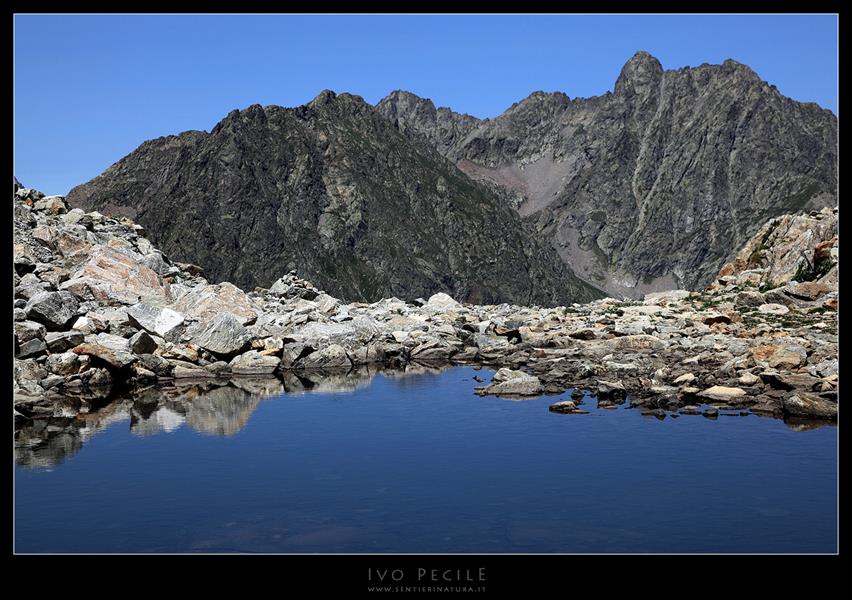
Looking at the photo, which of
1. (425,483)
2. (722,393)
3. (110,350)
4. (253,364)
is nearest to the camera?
(425,483)

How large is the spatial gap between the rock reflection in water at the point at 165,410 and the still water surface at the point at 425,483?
0.17m

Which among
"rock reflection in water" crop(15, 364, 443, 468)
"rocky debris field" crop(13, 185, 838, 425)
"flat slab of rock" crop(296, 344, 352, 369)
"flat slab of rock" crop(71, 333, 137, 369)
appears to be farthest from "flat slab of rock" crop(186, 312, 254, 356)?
"flat slab of rock" crop(296, 344, 352, 369)

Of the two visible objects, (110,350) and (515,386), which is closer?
(515,386)

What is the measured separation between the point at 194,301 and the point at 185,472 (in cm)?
2717

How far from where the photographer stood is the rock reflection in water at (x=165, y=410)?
86.3ft

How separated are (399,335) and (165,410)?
22.9 metres

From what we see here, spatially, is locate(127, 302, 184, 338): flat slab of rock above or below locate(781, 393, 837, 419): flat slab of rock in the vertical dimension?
above

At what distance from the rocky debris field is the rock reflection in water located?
818mm

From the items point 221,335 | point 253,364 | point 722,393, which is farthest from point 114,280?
point 722,393

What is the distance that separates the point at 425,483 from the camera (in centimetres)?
2058

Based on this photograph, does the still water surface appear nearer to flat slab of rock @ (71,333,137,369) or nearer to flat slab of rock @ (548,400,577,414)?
flat slab of rock @ (548,400,577,414)

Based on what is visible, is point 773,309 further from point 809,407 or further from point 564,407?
point 564,407

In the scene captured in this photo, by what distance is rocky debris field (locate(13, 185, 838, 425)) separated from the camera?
106 feet

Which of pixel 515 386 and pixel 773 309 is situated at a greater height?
pixel 773 309
